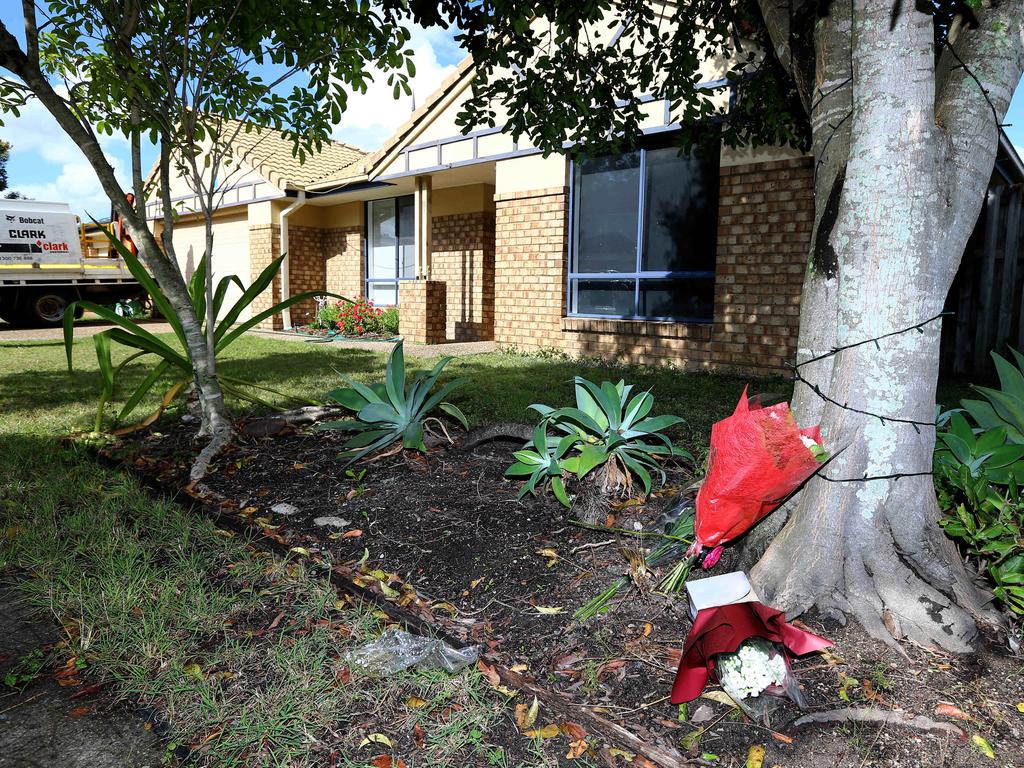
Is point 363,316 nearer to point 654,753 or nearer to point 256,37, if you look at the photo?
point 256,37

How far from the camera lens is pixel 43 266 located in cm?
1606

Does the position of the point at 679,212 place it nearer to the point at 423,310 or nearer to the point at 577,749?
the point at 423,310

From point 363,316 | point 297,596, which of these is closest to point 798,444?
point 297,596

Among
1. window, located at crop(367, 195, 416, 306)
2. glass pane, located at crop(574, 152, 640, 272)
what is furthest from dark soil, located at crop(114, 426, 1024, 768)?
window, located at crop(367, 195, 416, 306)

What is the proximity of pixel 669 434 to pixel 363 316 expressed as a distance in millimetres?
10318

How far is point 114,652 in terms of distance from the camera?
7.28 feet

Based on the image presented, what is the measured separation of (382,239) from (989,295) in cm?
1128

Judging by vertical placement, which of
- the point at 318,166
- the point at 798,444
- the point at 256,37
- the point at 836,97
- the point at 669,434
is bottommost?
the point at 669,434

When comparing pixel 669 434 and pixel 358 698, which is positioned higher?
pixel 669 434

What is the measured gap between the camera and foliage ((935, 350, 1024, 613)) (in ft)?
7.43

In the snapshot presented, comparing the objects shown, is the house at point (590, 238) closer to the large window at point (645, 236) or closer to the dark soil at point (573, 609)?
the large window at point (645, 236)

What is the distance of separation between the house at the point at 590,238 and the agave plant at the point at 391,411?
1.65m

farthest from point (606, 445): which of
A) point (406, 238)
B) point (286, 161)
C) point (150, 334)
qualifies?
point (286, 161)

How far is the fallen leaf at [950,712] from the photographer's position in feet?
6.15
